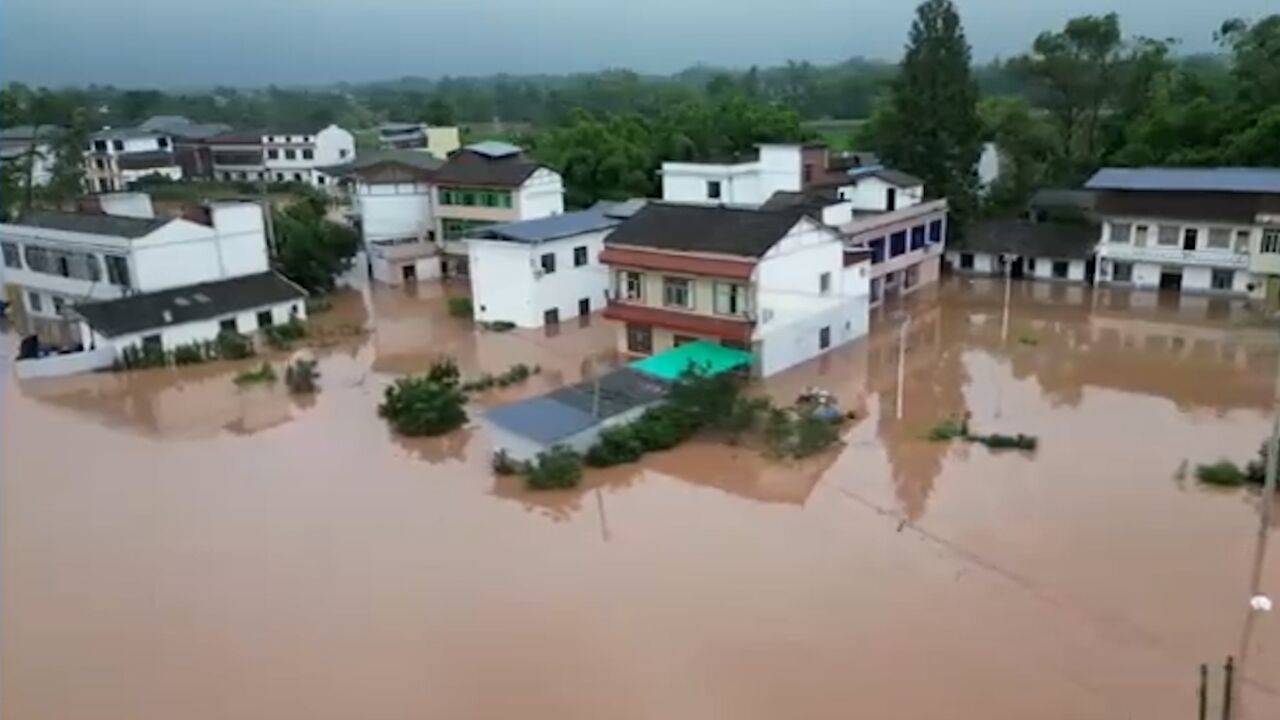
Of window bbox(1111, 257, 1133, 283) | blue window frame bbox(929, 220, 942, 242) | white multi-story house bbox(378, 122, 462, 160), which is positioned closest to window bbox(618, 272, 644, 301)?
blue window frame bbox(929, 220, 942, 242)

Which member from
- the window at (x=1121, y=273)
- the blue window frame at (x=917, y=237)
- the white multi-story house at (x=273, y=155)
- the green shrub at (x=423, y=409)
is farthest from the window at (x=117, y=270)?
the white multi-story house at (x=273, y=155)

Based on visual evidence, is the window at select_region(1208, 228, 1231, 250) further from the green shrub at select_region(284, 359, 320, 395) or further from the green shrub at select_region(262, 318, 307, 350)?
the green shrub at select_region(262, 318, 307, 350)

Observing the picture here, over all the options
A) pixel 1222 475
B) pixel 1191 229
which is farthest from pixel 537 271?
pixel 1191 229

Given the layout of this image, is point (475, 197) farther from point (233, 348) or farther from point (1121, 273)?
point (1121, 273)

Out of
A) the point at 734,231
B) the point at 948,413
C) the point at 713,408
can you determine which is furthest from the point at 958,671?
the point at 734,231

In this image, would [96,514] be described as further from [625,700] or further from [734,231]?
[734,231]

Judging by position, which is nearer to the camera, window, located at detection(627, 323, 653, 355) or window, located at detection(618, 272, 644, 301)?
window, located at detection(618, 272, 644, 301)

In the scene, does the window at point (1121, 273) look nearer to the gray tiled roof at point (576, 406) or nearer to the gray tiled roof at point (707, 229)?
the gray tiled roof at point (707, 229)
